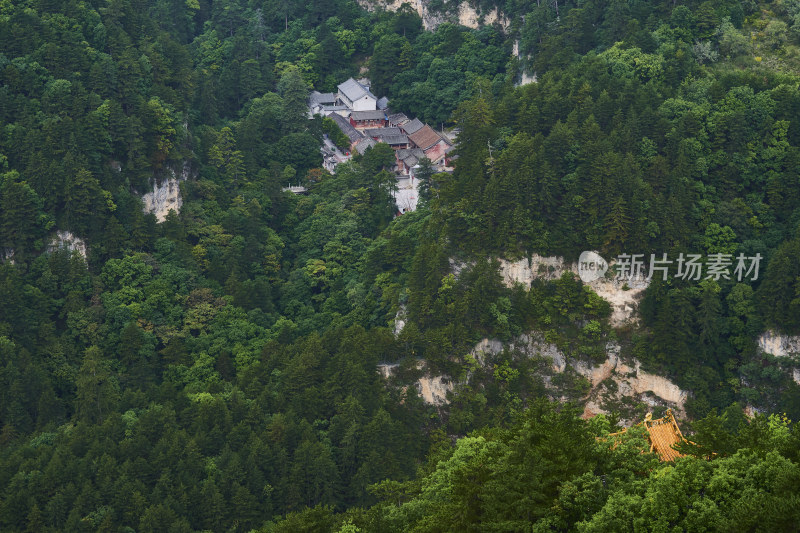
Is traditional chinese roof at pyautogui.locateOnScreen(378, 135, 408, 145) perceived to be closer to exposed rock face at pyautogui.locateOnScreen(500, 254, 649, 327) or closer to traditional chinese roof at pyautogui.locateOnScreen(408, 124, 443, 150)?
traditional chinese roof at pyautogui.locateOnScreen(408, 124, 443, 150)

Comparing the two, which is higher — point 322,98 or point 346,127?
point 322,98

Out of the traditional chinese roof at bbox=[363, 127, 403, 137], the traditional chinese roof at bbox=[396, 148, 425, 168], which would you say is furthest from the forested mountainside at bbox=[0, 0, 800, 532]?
the traditional chinese roof at bbox=[363, 127, 403, 137]

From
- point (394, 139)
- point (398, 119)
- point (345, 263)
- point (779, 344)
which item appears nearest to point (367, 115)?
point (398, 119)

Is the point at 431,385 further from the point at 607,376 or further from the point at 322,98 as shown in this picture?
the point at 322,98

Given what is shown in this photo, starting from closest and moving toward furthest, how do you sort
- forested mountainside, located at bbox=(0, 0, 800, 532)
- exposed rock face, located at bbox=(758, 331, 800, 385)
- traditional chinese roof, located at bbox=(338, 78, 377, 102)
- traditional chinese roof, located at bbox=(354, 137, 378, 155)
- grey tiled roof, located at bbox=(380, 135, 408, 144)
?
1. forested mountainside, located at bbox=(0, 0, 800, 532)
2. exposed rock face, located at bbox=(758, 331, 800, 385)
3. grey tiled roof, located at bbox=(380, 135, 408, 144)
4. traditional chinese roof, located at bbox=(354, 137, 378, 155)
5. traditional chinese roof, located at bbox=(338, 78, 377, 102)

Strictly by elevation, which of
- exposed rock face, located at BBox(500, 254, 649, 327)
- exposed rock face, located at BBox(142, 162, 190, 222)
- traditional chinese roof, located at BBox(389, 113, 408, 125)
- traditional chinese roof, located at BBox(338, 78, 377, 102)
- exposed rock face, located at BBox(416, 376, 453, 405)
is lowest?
exposed rock face, located at BBox(416, 376, 453, 405)

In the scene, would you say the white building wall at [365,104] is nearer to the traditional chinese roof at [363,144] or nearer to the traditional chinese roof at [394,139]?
the traditional chinese roof at [363,144]
